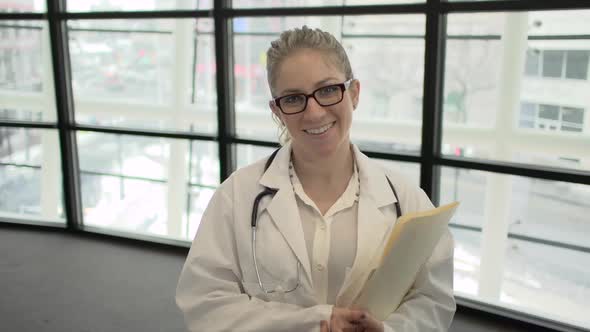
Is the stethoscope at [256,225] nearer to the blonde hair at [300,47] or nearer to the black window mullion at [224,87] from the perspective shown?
the blonde hair at [300,47]

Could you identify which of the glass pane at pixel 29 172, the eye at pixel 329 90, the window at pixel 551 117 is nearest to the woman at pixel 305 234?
the eye at pixel 329 90

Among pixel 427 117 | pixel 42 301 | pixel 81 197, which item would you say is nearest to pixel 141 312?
pixel 42 301

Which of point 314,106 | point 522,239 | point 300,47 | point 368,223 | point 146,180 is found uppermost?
point 300,47

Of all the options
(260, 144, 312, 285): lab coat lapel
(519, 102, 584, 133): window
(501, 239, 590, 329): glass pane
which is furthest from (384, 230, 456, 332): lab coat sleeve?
(519, 102, 584, 133): window

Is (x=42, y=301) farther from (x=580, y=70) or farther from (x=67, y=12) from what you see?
(x=580, y=70)

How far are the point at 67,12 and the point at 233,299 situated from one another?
281 cm

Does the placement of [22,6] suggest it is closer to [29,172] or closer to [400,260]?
[29,172]

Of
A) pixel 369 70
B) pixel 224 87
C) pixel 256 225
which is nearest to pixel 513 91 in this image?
pixel 369 70

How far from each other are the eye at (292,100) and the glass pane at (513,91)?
56.4 inches

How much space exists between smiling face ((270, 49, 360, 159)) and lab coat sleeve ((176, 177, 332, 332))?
0.27 meters

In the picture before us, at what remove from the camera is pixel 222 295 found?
3.84 feet

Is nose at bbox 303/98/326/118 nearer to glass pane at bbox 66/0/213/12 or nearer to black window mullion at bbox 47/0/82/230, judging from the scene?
glass pane at bbox 66/0/213/12

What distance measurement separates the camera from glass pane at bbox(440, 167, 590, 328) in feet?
9.18

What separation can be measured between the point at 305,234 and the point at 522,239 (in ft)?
8.27
